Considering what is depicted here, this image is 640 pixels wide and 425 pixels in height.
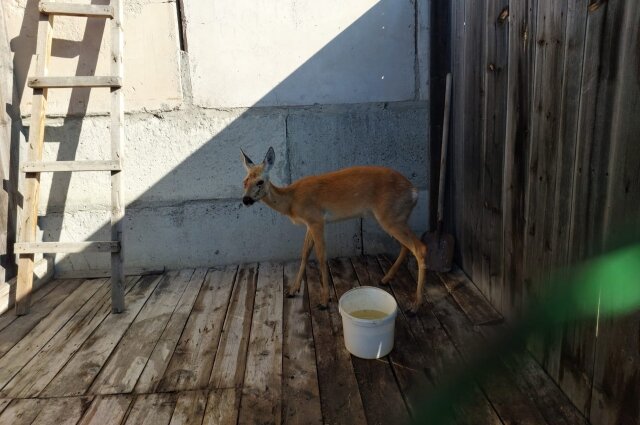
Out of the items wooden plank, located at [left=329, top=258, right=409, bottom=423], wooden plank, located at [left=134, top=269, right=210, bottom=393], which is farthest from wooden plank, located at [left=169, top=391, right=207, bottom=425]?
wooden plank, located at [left=329, top=258, right=409, bottom=423]

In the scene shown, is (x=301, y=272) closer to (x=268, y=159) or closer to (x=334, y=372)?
(x=268, y=159)

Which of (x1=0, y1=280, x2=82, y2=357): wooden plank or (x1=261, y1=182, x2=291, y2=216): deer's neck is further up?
(x1=261, y1=182, x2=291, y2=216): deer's neck

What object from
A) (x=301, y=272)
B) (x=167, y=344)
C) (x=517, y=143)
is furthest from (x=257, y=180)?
(x=517, y=143)

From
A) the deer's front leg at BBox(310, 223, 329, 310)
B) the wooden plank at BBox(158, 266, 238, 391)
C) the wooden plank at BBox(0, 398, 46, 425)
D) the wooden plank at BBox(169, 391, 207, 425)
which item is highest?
the deer's front leg at BBox(310, 223, 329, 310)

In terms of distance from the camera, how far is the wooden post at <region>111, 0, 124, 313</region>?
3.38 meters

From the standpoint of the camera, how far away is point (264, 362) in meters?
2.57

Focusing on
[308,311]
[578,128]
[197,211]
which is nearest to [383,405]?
[308,311]

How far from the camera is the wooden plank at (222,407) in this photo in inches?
81.8

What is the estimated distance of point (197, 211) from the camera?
4176 millimetres

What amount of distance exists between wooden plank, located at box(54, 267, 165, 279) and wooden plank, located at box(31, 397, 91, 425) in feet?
6.51

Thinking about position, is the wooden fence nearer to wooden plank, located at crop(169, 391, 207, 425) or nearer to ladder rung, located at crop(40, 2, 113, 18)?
wooden plank, located at crop(169, 391, 207, 425)

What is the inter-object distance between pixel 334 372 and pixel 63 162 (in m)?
2.94

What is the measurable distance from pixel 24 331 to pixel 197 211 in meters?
1.75

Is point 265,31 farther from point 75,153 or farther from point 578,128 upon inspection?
point 578,128
